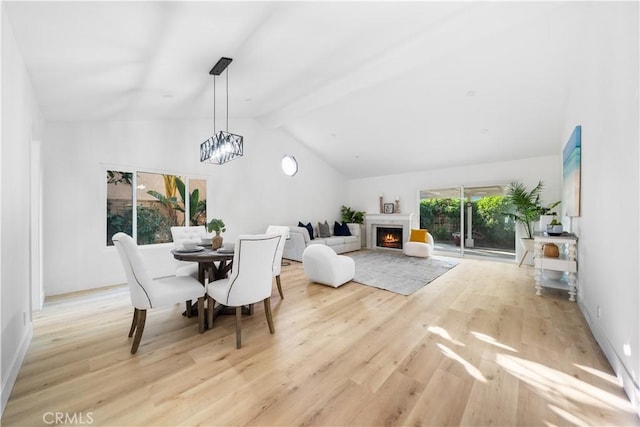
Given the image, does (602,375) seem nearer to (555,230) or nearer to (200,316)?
(555,230)

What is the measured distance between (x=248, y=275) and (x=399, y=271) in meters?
3.43

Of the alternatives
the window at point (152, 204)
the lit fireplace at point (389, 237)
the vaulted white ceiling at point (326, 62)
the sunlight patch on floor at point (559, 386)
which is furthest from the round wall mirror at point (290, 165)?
the sunlight patch on floor at point (559, 386)

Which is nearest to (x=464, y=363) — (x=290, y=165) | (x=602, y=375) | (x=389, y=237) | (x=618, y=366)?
(x=602, y=375)

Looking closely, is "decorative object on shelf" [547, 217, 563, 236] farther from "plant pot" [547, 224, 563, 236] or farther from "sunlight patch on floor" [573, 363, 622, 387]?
"sunlight patch on floor" [573, 363, 622, 387]

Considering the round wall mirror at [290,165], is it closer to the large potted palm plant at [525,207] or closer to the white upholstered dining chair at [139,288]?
the white upholstered dining chair at [139,288]

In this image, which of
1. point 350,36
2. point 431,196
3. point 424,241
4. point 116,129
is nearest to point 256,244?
point 350,36

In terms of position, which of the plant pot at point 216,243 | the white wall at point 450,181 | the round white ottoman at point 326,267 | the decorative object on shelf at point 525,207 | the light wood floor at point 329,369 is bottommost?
the light wood floor at point 329,369

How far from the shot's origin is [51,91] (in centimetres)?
253

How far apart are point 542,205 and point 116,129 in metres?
8.40

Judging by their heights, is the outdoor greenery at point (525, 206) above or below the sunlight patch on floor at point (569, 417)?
above

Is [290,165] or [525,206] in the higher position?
[290,165]

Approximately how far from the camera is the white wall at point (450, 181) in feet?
17.9

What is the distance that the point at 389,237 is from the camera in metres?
7.73

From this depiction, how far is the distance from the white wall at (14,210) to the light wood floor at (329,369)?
0.66ft
